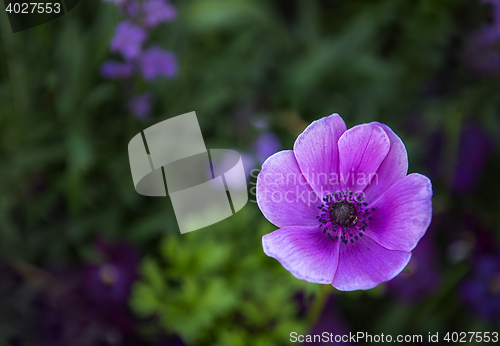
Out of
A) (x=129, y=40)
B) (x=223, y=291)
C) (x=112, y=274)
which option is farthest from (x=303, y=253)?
(x=112, y=274)

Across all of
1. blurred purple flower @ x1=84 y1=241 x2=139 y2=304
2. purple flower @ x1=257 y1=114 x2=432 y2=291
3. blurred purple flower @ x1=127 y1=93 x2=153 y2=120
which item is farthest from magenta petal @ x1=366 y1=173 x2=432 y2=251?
blurred purple flower @ x1=84 y1=241 x2=139 y2=304

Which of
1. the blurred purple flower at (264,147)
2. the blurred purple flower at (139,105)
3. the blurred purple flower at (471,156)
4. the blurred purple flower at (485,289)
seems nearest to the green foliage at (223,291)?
the blurred purple flower at (264,147)

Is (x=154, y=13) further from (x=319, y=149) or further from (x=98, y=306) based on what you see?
(x=98, y=306)

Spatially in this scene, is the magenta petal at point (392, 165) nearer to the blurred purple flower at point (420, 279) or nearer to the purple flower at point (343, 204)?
the purple flower at point (343, 204)

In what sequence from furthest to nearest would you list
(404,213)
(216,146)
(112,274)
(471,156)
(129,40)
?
(471,156), (216,146), (112,274), (129,40), (404,213)

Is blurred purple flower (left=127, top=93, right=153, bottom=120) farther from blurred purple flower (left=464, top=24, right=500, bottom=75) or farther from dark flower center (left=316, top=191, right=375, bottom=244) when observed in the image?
blurred purple flower (left=464, top=24, right=500, bottom=75)
